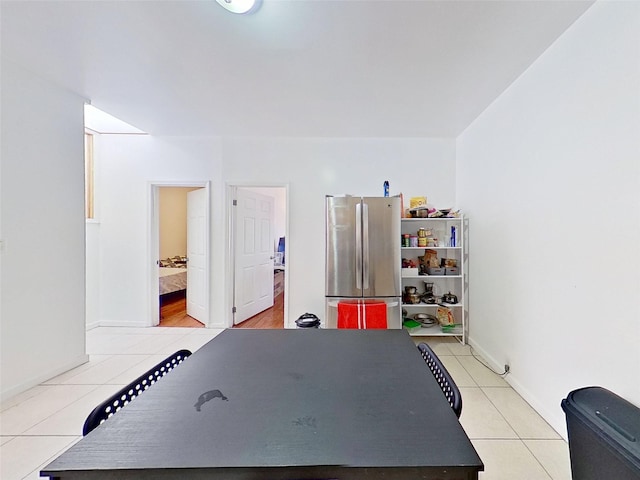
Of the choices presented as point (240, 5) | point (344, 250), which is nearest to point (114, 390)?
point (344, 250)

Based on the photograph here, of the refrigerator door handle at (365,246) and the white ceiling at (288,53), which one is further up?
the white ceiling at (288,53)

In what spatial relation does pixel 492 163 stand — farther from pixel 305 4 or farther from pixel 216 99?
pixel 216 99

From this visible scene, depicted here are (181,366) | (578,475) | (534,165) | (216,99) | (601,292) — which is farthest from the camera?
(216,99)

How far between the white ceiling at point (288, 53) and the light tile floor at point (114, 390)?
251 centimetres

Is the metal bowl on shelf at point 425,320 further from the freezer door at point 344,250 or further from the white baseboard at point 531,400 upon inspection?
the freezer door at point 344,250

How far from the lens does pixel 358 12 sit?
164 centimetres

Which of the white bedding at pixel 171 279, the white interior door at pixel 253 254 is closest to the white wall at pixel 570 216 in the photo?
the white interior door at pixel 253 254

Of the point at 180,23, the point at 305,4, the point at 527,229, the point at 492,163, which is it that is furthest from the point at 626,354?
the point at 180,23

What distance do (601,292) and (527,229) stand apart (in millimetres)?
743

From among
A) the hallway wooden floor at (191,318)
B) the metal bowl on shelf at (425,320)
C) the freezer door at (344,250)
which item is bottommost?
the hallway wooden floor at (191,318)

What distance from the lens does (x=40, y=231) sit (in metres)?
2.39

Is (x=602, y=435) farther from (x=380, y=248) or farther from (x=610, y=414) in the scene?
(x=380, y=248)

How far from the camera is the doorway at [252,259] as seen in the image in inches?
151

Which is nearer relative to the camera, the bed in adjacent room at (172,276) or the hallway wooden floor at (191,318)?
the hallway wooden floor at (191,318)
